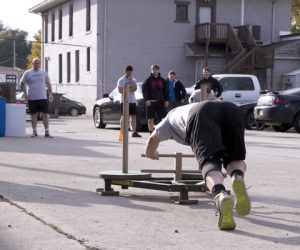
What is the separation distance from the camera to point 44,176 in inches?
359

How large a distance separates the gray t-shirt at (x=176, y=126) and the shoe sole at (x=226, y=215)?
41.0 inches

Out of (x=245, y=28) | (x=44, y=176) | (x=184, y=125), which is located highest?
(x=245, y=28)

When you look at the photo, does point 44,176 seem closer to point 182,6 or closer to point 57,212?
point 57,212

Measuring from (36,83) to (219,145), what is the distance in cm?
1043

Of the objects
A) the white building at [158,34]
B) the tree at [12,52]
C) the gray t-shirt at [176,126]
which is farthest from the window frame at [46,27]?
the tree at [12,52]

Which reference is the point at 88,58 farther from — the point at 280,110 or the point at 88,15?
the point at 280,110

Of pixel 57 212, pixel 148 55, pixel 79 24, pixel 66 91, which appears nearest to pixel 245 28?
pixel 148 55

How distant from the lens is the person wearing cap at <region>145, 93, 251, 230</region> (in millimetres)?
5875

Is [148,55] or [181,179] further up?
[148,55]

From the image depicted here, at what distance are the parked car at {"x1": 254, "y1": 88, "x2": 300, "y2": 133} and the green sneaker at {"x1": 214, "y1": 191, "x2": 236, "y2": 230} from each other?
1437 cm

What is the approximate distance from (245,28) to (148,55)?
5.73 m

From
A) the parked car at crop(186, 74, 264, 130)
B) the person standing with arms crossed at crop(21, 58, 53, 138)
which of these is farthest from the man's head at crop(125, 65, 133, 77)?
the parked car at crop(186, 74, 264, 130)

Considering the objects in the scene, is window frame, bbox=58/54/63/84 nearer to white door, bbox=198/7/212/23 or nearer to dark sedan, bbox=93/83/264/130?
white door, bbox=198/7/212/23

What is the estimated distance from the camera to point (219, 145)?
19.8 feet
